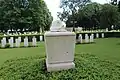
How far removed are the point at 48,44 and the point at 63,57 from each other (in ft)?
1.63

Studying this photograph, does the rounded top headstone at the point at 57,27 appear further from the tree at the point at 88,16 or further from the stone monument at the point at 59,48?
the tree at the point at 88,16

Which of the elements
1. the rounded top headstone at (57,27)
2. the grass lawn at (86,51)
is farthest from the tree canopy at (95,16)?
the rounded top headstone at (57,27)

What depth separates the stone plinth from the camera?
16.7 ft

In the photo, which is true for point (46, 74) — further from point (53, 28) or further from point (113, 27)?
point (113, 27)

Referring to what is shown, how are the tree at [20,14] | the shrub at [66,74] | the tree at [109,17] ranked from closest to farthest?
the shrub at [66,74] → the tree at [20,14] → the tree at [109,17]

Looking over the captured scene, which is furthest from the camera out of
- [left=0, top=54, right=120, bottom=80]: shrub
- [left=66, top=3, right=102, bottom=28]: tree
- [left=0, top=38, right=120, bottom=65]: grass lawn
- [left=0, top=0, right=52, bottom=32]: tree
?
[left=66, top=3, right=102, bottom=28]: tree

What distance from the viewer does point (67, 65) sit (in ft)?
17.3

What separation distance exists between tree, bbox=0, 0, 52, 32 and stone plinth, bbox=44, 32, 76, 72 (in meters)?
30.5

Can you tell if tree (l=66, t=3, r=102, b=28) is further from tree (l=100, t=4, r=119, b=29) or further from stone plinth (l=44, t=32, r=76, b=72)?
stone plinth (l=44, t=32, r=76, b=72)

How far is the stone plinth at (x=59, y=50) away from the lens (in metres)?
5.08

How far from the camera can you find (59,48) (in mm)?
5184

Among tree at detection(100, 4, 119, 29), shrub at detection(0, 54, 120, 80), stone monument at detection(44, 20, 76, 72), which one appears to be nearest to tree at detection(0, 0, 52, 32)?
tree at detection(100, 4, 119, 29)

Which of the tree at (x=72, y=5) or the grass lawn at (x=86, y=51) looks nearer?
the grass lawn at (x=86, y=51)

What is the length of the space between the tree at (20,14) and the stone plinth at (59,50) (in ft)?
100
